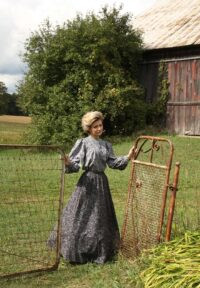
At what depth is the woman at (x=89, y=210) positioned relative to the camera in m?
6.05

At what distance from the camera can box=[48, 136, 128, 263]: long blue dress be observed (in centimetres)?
605

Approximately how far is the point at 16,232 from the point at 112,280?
84.6 inches

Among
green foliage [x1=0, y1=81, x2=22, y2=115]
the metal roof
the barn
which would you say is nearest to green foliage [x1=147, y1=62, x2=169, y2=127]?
the barn

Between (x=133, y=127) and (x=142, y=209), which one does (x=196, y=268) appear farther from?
(x=133, y=127)

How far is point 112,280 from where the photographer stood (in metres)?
5.39

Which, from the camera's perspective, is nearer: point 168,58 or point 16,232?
point 16,232

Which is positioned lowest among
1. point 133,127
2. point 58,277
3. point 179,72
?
point 58,277

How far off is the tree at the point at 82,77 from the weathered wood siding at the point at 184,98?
1019 mm

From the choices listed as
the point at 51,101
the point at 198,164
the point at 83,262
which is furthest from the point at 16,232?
the point at 51,101

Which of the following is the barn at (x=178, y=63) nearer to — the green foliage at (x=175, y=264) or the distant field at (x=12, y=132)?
the distant field at (x=12, y=132)

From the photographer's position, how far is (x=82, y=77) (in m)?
18.7

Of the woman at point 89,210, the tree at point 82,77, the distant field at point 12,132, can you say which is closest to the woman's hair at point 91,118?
the woman at point 89,210

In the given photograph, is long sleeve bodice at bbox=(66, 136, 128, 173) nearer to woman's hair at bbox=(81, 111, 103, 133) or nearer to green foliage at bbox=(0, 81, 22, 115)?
woman's hair at bbox=(81, 111, 103, 133)

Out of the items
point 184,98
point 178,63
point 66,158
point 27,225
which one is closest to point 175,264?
point 66,158
